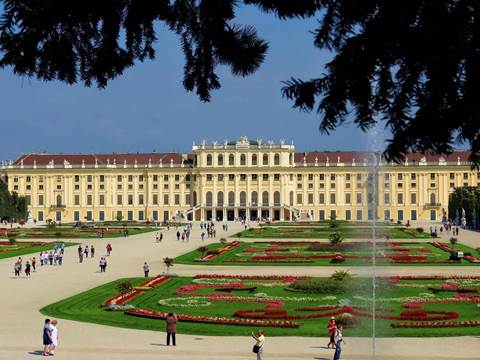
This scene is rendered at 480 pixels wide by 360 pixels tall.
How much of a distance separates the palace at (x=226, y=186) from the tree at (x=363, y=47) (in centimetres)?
9718

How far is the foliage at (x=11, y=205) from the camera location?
8754 cm

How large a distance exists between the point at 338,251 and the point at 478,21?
4099 cm

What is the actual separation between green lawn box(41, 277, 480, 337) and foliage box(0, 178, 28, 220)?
6308 centimetres

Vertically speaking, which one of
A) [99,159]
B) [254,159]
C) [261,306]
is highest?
[99,159]

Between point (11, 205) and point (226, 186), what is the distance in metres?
27.0

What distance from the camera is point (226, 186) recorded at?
341 ft

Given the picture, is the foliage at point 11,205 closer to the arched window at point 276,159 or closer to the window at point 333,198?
the arched window at point 276,159

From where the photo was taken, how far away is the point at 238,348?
51.3ft

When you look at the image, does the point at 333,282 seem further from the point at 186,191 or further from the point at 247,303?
the point at 186,191

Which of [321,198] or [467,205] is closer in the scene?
[467,205]

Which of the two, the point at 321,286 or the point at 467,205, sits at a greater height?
the point at 467,205

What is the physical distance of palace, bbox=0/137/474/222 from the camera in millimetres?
102375

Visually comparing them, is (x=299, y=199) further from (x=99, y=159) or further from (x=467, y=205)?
(x=467, y=205)

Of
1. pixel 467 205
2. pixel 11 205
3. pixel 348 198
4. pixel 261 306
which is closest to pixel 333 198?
pixel 348 198
